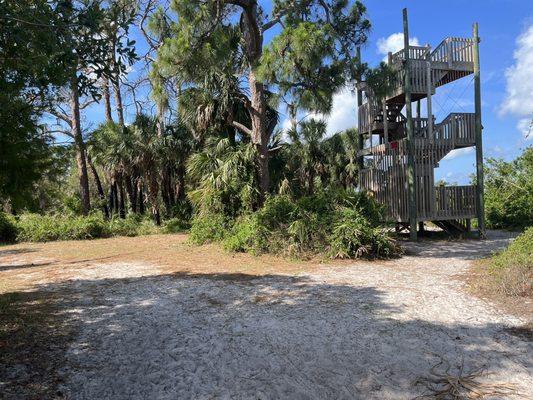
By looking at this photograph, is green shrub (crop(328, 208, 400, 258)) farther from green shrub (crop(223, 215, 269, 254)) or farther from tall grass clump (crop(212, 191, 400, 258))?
green shrub (crop(223, 215, 269, 254))

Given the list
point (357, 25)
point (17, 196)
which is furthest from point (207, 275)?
point (357, 25)

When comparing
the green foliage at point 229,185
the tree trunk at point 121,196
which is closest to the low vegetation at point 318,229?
the green foliage at point 229,185

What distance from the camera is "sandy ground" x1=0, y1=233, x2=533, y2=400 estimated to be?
3.81m

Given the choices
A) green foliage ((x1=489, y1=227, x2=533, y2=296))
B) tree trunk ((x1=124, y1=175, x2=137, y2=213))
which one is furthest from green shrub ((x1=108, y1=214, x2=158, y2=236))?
green foliage ((x1=489, y1=227, x2=533, y2=296))

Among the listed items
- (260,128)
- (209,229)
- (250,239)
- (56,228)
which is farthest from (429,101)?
(56,228)

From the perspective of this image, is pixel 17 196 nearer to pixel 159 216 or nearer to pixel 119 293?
pixel 119 293

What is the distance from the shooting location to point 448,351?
442 centimetres

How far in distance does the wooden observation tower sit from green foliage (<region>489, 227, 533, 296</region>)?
6.38m

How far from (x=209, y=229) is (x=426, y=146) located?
7.77 m

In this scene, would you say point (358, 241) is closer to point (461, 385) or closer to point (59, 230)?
point (461, 385)

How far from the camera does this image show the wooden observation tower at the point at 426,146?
14539 millimetres

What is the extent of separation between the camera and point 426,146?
48.2 feet

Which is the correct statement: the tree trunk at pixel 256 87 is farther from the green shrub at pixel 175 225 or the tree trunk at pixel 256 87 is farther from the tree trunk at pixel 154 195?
the tree trunk at pixel 154 195

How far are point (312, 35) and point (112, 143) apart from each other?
549 inches
